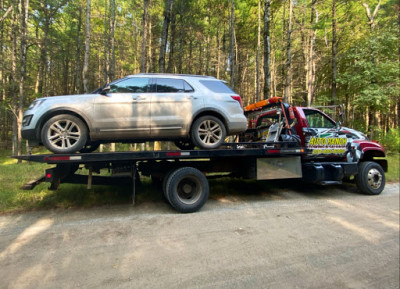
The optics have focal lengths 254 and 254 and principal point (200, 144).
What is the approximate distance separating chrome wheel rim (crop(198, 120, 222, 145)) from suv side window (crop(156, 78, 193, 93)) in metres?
0.79

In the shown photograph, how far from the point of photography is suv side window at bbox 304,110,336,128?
659 cm

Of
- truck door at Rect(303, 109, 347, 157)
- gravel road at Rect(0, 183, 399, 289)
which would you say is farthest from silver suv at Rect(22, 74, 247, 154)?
truck door at Rect(303, 109, 347, 157)

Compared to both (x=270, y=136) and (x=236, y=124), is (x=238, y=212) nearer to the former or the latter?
(x=236, y=124)

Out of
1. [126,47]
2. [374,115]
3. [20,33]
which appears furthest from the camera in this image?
[126,47]

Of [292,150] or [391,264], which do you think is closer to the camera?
[391,264]

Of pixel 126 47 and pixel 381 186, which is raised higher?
pixel 126 47

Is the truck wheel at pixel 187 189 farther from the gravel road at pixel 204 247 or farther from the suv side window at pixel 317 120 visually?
the suv side window at pixel 317 120

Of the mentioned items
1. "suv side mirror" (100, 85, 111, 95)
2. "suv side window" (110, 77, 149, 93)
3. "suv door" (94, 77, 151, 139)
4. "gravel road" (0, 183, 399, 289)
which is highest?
"suv side window" (110, 77, 149, 93)

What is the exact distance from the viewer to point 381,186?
6.80 m

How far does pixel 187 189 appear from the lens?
16.9 ft

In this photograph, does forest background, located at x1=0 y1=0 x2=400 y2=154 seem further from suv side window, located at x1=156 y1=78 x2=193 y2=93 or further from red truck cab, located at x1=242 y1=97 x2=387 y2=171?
suv side window, located at x1=156 y1=78 x2=193 y2=93

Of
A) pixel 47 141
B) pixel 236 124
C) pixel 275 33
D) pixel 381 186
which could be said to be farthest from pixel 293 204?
pixel 275 33

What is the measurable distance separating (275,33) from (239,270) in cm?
2207

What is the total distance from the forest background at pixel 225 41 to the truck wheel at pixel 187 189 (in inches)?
274
